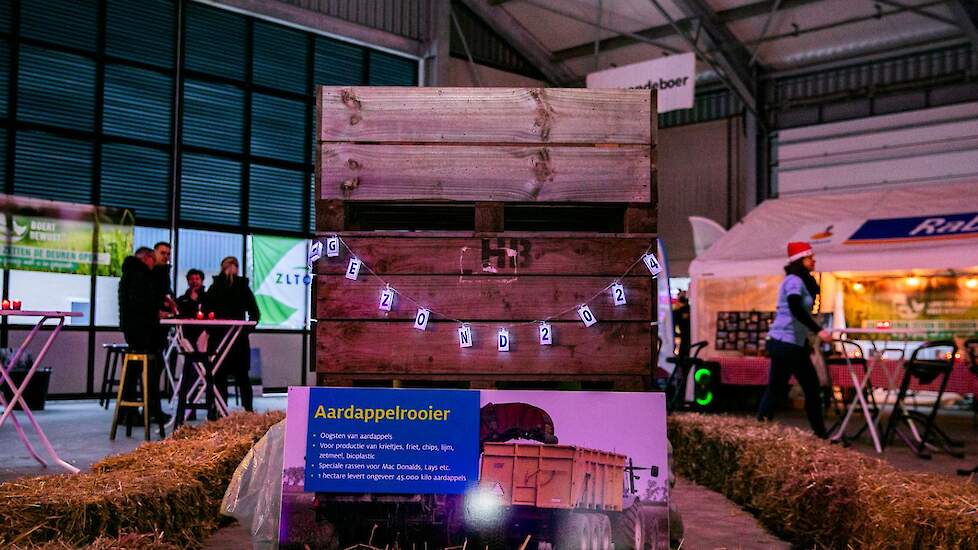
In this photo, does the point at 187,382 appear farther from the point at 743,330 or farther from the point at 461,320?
the point at 743,330

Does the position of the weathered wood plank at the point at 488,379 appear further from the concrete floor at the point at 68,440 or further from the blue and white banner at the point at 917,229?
the blue and white banner at the point at 917,229

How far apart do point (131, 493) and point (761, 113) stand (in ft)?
51.7

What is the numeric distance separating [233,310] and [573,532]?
20.9 feet

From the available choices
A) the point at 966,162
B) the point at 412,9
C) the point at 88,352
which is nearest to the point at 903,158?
the point at 966,162

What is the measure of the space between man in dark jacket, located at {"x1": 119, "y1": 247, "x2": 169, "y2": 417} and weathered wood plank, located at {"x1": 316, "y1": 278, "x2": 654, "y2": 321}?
15.2 ft

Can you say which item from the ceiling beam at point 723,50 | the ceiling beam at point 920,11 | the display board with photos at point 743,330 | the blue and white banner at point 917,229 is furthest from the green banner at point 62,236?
the ceiling beam at point 920,11

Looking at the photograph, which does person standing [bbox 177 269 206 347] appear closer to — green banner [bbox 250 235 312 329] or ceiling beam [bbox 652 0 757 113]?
green banner [bbox 250 235 312 329]

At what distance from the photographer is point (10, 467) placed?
18.5 feet

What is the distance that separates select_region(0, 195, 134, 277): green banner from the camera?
11.4 metres

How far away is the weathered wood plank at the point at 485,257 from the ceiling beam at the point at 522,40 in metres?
14.7

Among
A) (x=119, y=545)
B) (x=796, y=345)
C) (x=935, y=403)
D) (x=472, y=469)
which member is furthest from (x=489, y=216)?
(x=935, y=403)

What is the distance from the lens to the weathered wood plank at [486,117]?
3.24 metres

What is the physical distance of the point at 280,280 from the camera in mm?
14000

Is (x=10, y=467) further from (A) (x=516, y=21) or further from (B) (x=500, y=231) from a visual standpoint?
(A) (x=516, y=21)
